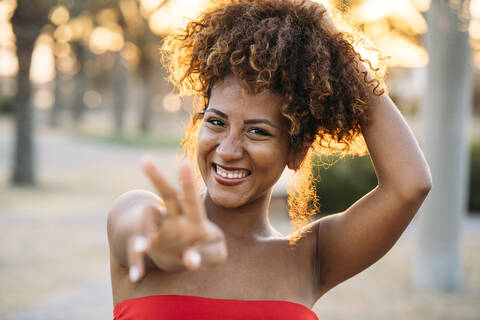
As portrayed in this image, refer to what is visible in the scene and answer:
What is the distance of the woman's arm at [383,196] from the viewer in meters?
1.61

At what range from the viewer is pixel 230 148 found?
1504 millimetres

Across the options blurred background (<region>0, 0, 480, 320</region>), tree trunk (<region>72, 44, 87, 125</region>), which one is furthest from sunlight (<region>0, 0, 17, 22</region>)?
tree trunk (<region>72, 44, 87, 125</region>)

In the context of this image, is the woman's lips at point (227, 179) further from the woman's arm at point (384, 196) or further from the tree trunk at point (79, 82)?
the tree trunk at point (79, 82)

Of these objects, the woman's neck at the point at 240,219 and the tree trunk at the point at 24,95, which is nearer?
the woman's neck at the point at 240,219

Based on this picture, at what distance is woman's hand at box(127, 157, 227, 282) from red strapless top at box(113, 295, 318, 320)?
40 cm

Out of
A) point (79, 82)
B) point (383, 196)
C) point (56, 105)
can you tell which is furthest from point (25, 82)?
point (79, 82)

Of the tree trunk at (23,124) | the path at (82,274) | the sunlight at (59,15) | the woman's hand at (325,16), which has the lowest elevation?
the path at (82,274)

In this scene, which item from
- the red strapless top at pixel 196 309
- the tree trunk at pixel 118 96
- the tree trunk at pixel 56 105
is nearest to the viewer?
the red strapless top at pixel 196 309

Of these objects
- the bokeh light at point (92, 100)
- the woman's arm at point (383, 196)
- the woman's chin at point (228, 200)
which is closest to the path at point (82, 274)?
the woman's arm at point (383, 196)

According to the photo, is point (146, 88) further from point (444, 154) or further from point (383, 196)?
point (383, 196)

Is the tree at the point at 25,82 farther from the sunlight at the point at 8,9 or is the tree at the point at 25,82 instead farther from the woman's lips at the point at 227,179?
the woman's lips at the point at 227,179

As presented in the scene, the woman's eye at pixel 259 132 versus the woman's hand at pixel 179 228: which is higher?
the woman's eye at pixel 259 132

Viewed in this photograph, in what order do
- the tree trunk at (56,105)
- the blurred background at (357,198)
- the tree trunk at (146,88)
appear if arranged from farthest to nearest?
the tree trunk at (56,105) < the tree trunk at (146,88) < the blurred background at (357,198)

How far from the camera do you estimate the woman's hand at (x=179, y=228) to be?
1063 mm
